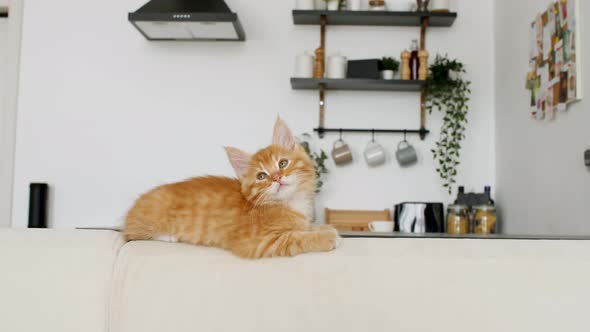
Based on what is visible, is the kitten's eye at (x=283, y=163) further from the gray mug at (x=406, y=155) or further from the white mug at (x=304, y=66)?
the gray mug at (x=406, y=155)

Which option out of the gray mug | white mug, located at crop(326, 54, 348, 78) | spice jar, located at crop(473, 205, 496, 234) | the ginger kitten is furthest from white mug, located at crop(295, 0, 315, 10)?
the ginger kitten

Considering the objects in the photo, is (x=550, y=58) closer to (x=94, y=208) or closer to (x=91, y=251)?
(x=91, y=251)

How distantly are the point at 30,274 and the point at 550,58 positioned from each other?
199cm

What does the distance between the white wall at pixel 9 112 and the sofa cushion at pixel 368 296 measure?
2586 mm

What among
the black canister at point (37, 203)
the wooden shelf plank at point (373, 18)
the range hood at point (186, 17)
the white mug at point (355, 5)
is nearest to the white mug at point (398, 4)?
the wooden shelf plank at point (373, 18)

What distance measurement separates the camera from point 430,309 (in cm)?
71

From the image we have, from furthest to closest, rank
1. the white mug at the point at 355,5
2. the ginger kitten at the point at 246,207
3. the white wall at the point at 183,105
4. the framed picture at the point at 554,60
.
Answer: the white wall at the point at 183,105 → the white mug at the point at 355,5 → the framed picture at the point at 554,60 → the ginger kitten at the point at 246,207

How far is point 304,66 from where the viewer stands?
2.72m

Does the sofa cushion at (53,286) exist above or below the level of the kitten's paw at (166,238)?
below

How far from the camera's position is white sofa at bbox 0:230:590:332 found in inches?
27.9

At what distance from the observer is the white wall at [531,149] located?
1.85m

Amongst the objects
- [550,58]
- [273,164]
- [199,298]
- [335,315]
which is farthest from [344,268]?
[550,58]

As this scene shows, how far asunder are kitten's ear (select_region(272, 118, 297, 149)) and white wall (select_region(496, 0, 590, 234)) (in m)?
1.14

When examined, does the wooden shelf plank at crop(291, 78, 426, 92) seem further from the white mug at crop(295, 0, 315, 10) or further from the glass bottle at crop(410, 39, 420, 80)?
the white mug at crop(295, 0, 315, 10)
